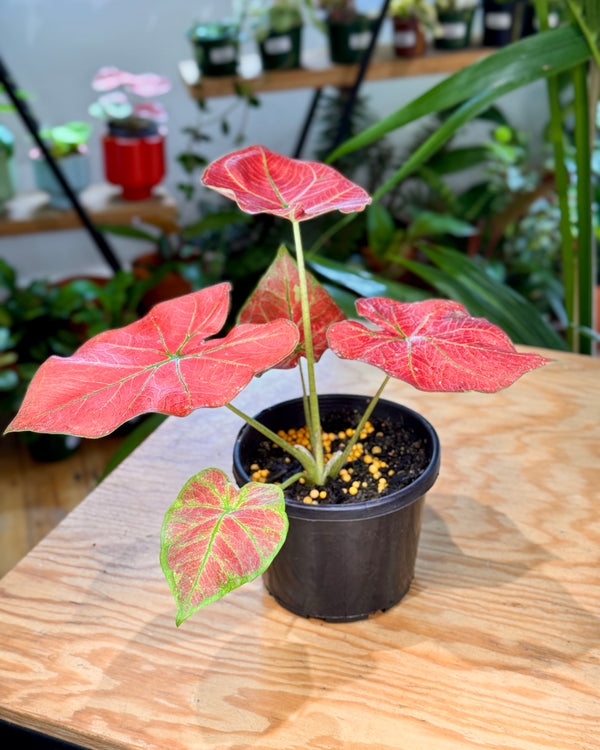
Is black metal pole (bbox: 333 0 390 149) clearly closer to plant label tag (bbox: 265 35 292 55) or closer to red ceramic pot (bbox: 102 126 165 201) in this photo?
plant label tag (bbox: 265 35 292 55)

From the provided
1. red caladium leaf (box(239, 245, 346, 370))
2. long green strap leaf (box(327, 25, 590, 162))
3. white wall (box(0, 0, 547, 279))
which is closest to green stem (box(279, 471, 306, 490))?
red caladium leaf (box(239, 245, 346, 370))

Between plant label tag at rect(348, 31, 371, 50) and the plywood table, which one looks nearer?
the plywood table

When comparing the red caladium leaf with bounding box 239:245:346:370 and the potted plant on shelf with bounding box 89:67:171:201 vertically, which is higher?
the red caladium leaf with bounding box 239:245:346:370

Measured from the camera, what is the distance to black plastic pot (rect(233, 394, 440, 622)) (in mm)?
619

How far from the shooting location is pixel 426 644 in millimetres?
661

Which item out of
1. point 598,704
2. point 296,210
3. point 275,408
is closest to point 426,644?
point 598,704

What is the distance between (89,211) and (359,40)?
2.85 ft

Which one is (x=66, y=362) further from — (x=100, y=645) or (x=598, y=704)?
(x=598, y=704)

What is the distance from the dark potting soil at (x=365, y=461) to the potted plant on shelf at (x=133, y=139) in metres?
1.58

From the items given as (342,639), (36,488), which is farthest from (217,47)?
(342,639)

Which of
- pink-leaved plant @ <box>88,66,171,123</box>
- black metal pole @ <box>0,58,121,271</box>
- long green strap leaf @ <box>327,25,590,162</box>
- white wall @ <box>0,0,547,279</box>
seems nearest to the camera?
long green strap leaf @ <box>327,25,590,162</box>

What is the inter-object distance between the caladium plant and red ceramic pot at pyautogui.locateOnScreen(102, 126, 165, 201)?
1.55 m

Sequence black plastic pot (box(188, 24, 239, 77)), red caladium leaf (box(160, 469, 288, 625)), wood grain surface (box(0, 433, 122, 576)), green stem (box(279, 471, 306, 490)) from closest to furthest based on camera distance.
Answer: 1. red caladium leaf (box(160, 469, 288, 625))
2. green stem (box(279, 471, 306, 490))
3. wood grain surface (box(0, 433, 122, 576))
4. black plastic pot (box(188, 24, 239, 77))

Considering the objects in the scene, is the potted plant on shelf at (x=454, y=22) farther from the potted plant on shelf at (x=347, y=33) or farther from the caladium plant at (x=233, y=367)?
the caladium plant at (x=233, y=367)
